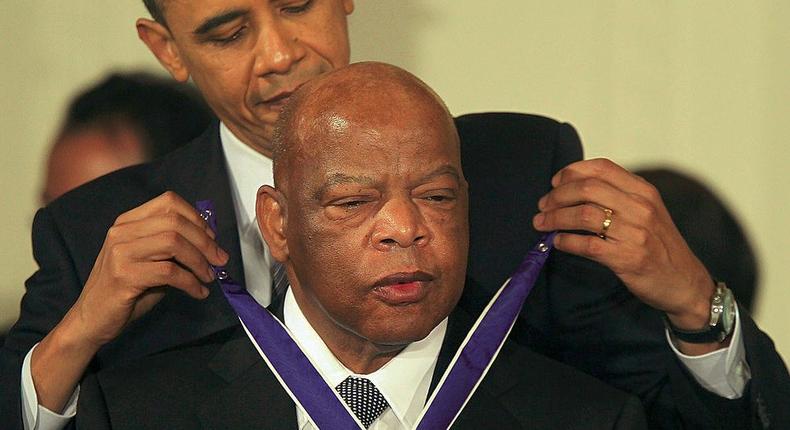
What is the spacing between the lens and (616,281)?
2.67m

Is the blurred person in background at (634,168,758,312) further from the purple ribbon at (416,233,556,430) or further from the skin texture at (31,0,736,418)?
the purple ribbon at (416,233,556,430)

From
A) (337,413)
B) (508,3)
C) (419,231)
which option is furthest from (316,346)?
(508,3)

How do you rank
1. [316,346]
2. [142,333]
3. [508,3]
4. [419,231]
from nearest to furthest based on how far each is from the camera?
[419,231], [316,346], [142,333], [508,3]

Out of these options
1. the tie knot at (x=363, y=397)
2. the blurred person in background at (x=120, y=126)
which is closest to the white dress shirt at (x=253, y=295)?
the tie knot at (x=363, y=397)

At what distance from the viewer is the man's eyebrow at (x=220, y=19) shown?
2590mm

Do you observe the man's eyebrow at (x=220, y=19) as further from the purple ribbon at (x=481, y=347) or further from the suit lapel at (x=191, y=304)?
the purple ribbon at (x=481, y=347)

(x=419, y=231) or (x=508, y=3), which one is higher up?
(x=419, y=231)

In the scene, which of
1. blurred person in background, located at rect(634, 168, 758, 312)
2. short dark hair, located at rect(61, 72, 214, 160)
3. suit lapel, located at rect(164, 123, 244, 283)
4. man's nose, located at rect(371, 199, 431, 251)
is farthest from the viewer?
short dark hair, located at rect(61, 72, 214, 160)

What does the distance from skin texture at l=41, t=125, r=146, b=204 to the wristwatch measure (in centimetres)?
159

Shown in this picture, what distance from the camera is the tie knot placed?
223 centimetres

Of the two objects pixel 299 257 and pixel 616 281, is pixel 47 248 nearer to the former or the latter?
pixel 299 257

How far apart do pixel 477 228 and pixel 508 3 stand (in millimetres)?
1369

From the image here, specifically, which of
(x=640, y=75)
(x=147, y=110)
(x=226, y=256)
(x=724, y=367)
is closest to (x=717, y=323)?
(x=724, y=367)

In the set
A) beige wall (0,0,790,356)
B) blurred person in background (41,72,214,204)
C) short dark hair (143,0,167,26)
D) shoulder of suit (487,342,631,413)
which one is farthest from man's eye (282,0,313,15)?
beige wall (0,0,790,356)
